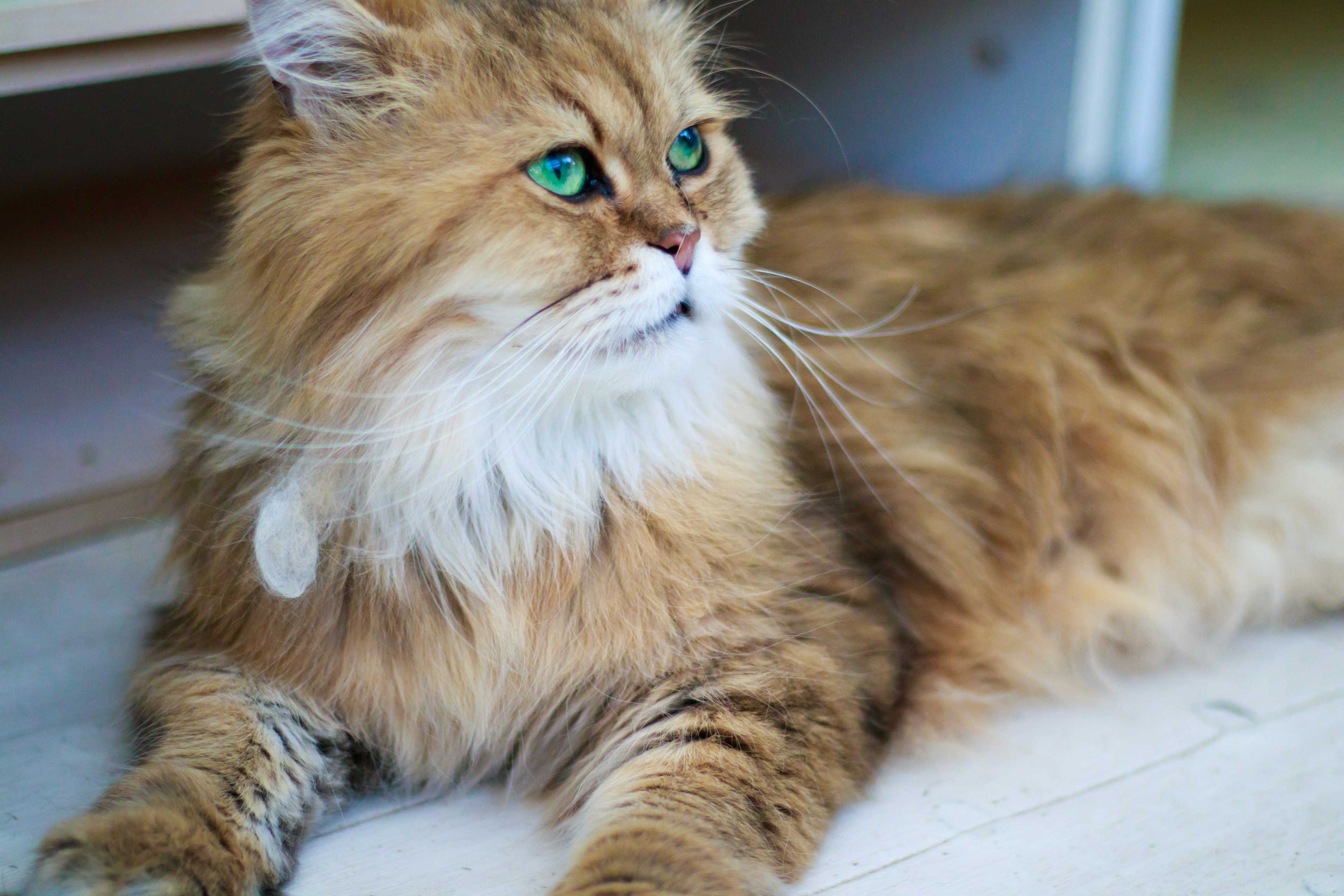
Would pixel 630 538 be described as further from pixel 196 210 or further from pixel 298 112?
pixel 196 210

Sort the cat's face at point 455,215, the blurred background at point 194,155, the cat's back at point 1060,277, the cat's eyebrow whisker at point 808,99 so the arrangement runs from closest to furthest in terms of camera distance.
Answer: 1. the cat's face at point 455,215
2. the cat's eyebrow whisker at point 808,99
3. the cat's back at point 1060,277
4. the blurred background at point 194,155

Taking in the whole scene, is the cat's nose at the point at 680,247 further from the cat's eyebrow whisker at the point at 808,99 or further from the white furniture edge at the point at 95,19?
the white furniture edge at the point at 95,19

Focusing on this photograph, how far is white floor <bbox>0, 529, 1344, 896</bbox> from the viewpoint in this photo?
1173 mm

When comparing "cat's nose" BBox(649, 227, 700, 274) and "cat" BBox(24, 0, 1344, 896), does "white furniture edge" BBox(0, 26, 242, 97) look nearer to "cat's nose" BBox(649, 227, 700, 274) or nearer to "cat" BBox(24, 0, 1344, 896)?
"cat" BBox(24, 0, 1344, 896)

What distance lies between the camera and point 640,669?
4.16 ft

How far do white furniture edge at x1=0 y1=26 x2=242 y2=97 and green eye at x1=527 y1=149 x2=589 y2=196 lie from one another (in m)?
0.54

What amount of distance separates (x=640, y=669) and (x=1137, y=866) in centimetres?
61

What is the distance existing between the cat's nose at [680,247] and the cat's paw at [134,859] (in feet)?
2.53

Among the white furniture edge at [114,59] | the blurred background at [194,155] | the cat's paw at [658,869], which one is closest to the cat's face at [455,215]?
the white furniture edge at [114,59]

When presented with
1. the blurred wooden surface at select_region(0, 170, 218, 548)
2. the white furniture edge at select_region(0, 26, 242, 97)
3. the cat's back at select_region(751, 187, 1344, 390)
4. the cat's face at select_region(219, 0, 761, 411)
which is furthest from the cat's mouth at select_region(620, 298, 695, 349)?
the blurred wooden surface at select_region(0, 170, 218, 548)

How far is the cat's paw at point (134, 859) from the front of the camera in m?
0.98

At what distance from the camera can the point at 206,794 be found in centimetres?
110

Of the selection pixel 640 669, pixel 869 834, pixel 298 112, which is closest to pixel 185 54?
pixel 298 112

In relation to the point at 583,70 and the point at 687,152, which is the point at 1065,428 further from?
the point at 583,70
